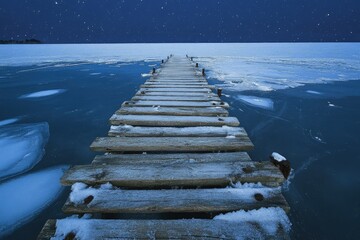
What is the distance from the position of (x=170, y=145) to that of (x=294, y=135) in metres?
3.82

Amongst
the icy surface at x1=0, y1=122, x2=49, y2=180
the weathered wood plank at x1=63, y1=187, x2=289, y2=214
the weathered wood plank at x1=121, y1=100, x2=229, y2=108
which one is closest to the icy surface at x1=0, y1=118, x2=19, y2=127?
the icy surface at x1=0, y1=122, x2=49, y2=180

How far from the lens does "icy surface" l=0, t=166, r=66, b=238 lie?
9.61ft

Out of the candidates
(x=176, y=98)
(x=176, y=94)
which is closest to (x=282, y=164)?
(x=176, y=98)

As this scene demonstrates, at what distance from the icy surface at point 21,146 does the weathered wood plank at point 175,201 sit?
8.59ft

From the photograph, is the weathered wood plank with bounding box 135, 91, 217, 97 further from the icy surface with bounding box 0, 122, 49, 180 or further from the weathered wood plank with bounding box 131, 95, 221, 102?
the icy surface with bounding box 0, 122, 49, 180

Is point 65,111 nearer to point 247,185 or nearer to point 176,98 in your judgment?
point 176,98

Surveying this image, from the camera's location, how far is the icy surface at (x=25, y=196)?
2928 millimetres

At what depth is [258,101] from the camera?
338 inches

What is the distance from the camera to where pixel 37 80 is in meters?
13.2

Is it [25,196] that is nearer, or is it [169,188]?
[169,188]

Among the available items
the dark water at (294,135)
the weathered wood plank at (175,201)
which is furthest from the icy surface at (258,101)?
the weathered wood plank at (175,201)

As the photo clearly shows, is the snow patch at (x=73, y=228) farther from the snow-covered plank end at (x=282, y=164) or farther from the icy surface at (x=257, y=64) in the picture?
the icy surface at (x=257, y=64)

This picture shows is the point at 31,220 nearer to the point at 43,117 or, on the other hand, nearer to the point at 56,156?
the point at 56,156

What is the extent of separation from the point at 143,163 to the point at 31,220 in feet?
5.60
